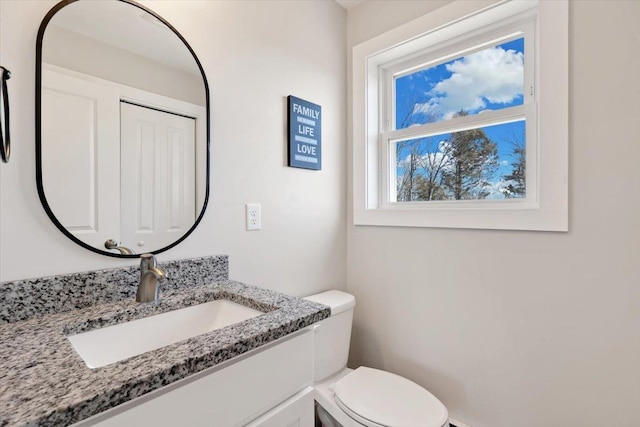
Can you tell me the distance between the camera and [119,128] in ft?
3.19

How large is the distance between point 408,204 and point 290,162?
0.73m

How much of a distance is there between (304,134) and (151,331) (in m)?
1.08

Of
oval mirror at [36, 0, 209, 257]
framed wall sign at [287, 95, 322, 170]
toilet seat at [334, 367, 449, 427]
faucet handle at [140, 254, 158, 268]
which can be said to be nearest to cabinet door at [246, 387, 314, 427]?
toilet seat at [334, 367, 449, 427]

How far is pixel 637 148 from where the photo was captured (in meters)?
1.06

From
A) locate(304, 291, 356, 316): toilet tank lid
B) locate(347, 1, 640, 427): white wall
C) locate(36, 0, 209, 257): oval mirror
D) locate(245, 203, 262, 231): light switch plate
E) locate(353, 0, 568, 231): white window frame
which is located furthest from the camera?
locate(304, 291, 356, 316): toilet tank lid

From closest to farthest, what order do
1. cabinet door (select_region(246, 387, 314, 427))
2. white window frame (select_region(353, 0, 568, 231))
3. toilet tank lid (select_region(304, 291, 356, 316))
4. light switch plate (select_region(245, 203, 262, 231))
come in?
cabinet door (select_region(246, 387, 314, 427)) < white window frame (select_region(353, 0, 568, 231)) < light switch plate (select_region(245, 203, 262, 231)) < toilet tank lid (select_region(304, 291, 356, 316))

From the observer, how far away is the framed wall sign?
151 cm

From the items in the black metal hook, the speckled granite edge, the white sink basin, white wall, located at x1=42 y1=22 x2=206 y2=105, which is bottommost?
the white sink basin

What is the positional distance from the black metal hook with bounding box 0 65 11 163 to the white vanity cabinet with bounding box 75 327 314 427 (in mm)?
715

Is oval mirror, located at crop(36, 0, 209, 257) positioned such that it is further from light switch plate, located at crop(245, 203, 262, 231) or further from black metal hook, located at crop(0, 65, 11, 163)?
light switch plate, located at crop(245, 203, 262, 231)

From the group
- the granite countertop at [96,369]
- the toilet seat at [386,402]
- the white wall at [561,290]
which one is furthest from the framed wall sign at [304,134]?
the toilet seat at [386,402]

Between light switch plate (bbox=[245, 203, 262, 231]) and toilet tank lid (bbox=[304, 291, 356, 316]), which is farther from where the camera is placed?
toilet tank lid (bbox=[304, 291, 356, 316])

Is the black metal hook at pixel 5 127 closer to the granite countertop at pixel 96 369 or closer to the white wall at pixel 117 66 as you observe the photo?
the white wall at pixel 117 66

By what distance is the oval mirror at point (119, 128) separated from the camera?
2.82 ft
